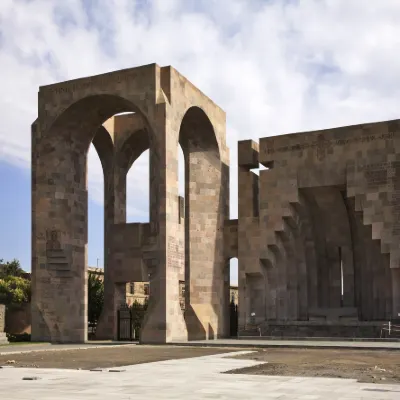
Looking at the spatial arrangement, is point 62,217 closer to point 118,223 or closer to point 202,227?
point 118,223

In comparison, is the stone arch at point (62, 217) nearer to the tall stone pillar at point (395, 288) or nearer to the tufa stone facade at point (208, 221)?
the tufa stone facade at point (208, 221)

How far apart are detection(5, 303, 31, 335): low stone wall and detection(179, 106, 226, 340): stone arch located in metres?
7.65

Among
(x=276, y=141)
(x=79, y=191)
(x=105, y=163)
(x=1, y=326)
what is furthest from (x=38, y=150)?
(x=276, y=141)

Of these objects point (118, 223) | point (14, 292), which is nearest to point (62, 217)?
point (118, 223)

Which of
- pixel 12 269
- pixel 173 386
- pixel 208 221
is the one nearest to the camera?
pixel 173 386

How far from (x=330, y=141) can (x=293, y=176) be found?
2388 millimetres

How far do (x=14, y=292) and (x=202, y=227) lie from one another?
18100 mm

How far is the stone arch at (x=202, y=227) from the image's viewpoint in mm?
32719

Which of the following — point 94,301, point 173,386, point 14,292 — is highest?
point 14,292

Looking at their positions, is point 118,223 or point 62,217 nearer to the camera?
point 62,217

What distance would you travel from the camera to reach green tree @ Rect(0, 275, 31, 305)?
144 ft

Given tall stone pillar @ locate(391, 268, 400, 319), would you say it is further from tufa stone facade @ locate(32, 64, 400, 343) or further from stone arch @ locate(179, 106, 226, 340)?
stone arch @ locate(179, 106, 226, 340)

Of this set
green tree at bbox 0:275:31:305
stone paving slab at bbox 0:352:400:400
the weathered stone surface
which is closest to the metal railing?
the weathered stone surface

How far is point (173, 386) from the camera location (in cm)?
1101
